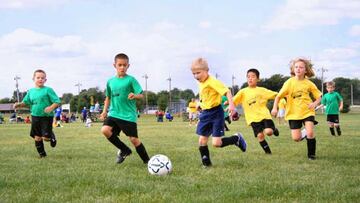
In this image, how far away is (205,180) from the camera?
20.0 feet

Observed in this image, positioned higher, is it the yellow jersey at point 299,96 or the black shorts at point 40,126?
the yellow jersey at point 299,96

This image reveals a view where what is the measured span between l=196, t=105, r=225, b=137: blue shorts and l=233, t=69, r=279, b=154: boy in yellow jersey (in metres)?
2.39

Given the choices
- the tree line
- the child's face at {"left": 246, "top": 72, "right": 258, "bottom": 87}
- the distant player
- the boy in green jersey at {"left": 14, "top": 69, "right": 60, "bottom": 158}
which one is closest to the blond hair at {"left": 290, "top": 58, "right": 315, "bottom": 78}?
the child's face at {"left": 246, "top": 72, "right": 258, "bottom": 87}

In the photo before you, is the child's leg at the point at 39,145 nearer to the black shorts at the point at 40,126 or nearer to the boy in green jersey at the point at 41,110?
the boy in green jersey at the point at 41,110

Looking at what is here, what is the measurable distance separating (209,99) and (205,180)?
1845 millimetres

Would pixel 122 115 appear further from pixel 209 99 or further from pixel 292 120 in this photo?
pixel 292 120

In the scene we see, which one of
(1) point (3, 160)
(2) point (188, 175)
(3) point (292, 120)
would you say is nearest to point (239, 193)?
(2) point (188, 175)

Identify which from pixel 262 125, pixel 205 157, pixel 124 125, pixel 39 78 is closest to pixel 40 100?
pixel 39 78

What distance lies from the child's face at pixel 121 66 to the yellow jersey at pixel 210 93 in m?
1.40

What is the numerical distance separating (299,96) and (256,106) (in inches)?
53.1

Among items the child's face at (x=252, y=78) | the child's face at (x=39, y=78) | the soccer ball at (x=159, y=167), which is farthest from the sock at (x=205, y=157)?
the child's face at (x=39, y=78)

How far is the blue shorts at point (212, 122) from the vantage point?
24.8 feet

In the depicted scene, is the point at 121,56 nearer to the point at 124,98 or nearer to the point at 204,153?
the point at 124,98

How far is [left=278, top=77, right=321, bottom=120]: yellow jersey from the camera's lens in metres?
8.77
